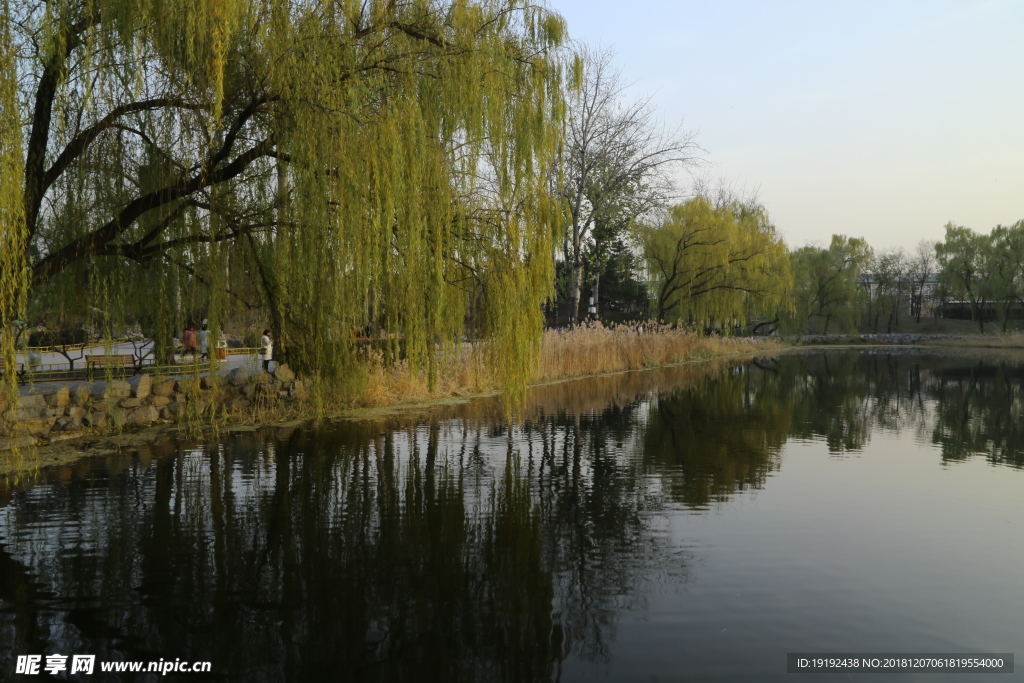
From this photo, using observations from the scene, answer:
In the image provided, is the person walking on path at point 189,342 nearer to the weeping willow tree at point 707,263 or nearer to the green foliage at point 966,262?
the weeping willow tree at point 707,263

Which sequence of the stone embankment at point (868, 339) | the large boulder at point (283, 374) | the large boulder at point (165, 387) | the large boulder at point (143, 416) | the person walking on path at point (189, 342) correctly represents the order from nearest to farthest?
the person walking on path at point (189, 342)
the large boulder at point (143, 416)
the large boulder at point (165, 387)
the large boulder at point (283, 374)
the stone embankment at point (868, 339)

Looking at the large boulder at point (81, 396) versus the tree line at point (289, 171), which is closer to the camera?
the tree line at point (289, 171)

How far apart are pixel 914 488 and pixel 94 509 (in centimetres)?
770

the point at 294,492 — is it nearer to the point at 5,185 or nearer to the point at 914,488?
the point at 5,185

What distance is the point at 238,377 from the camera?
12117mm

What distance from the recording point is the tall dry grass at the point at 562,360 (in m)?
13.1

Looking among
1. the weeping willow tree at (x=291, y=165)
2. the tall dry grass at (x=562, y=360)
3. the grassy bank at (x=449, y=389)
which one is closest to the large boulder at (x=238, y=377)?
the grassy bank at (x=449, y=389)

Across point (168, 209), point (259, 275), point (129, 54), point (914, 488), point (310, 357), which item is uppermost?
point (129, 54)

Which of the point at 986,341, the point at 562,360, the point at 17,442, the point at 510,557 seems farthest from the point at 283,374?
the point at 986,341

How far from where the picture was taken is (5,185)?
5.95 m

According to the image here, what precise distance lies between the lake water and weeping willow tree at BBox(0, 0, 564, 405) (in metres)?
1.64

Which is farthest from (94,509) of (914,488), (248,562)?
(914,488)

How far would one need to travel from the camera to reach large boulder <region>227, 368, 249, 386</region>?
12094mm

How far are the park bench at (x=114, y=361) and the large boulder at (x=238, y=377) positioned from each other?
150 centimetres
